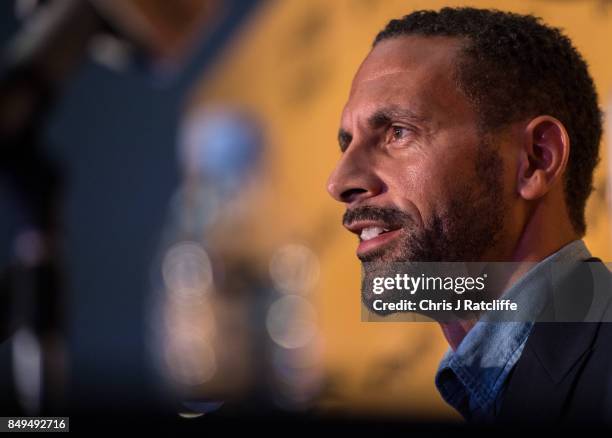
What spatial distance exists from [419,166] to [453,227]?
6 cm

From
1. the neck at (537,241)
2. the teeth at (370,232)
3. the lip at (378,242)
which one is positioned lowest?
the neck at (537,241)

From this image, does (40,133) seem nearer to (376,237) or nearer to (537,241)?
(376,237)

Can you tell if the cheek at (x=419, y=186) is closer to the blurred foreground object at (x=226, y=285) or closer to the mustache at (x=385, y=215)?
the mustache at (x=385, y=215)

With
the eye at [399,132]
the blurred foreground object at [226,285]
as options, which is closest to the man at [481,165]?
the eye at [399,132]

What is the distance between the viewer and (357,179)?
615mm

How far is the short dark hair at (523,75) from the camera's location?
598 mm

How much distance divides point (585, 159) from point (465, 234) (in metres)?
0.12

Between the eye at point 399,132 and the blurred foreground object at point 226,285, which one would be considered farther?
the blurred foreground object at point 226,285

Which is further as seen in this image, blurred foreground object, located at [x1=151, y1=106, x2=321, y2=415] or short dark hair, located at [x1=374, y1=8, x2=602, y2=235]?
blurred foreground object, located at [x1=151, y1=106, x2=321, y2=415]

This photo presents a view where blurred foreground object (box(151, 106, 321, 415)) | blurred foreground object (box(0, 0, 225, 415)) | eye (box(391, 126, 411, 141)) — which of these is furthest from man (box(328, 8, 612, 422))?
blurred foreground object (box(151, 106, 321, 415))

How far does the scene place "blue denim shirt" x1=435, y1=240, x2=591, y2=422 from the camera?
60cm

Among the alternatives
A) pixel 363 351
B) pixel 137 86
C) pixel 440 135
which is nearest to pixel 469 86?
pixel 440 135

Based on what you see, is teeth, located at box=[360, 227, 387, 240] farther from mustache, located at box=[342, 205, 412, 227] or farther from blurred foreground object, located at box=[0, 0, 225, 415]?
blurred foreground object, located at box=[0, 0, 225, 415]

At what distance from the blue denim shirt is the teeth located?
0.36 feet
